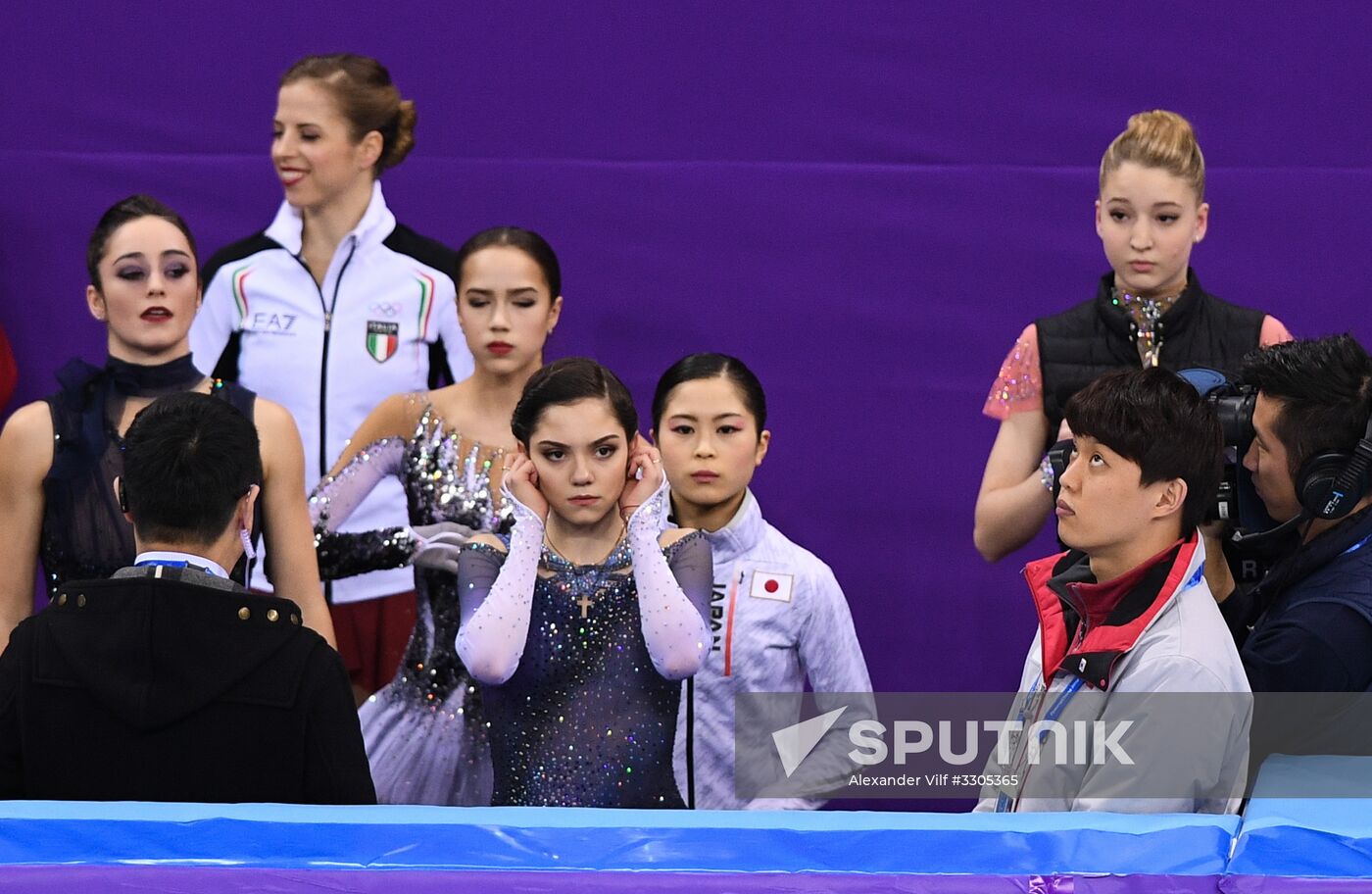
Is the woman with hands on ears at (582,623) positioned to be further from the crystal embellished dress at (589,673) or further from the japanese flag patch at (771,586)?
the japanese flag patch at (771,586)

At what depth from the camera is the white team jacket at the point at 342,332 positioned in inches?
153

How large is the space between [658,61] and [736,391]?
163 cm

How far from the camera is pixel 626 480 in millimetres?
2721

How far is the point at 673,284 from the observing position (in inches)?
174

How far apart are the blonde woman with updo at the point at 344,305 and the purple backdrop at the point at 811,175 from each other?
41cm

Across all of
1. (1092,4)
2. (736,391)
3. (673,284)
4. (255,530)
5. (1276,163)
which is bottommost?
(255,530)

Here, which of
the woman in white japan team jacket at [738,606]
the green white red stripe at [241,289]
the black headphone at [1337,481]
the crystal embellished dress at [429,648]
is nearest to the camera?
the black headphone at [1337,481]

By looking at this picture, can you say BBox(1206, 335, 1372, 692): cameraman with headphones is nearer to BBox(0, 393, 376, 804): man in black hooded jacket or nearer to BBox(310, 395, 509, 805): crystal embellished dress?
BBox(0, 393, 376, 804): man in black hooded jacket

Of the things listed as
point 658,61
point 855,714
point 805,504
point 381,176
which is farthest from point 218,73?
point 855,714

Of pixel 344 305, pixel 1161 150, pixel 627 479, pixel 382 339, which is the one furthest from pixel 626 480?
pixel 344 305

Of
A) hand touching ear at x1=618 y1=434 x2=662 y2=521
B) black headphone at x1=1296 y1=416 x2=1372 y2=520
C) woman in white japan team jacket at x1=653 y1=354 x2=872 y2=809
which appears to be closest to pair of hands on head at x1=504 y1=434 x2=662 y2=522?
hand touching ear at x1=618 y1=434 x2=662 y2=521

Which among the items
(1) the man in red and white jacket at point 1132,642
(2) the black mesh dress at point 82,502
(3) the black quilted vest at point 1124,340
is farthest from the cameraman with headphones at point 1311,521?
(2) the black mesh dress at point 82,502

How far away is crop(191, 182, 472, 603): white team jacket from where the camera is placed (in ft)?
12.7

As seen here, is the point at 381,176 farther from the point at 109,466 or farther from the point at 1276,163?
the point at 1276,163
